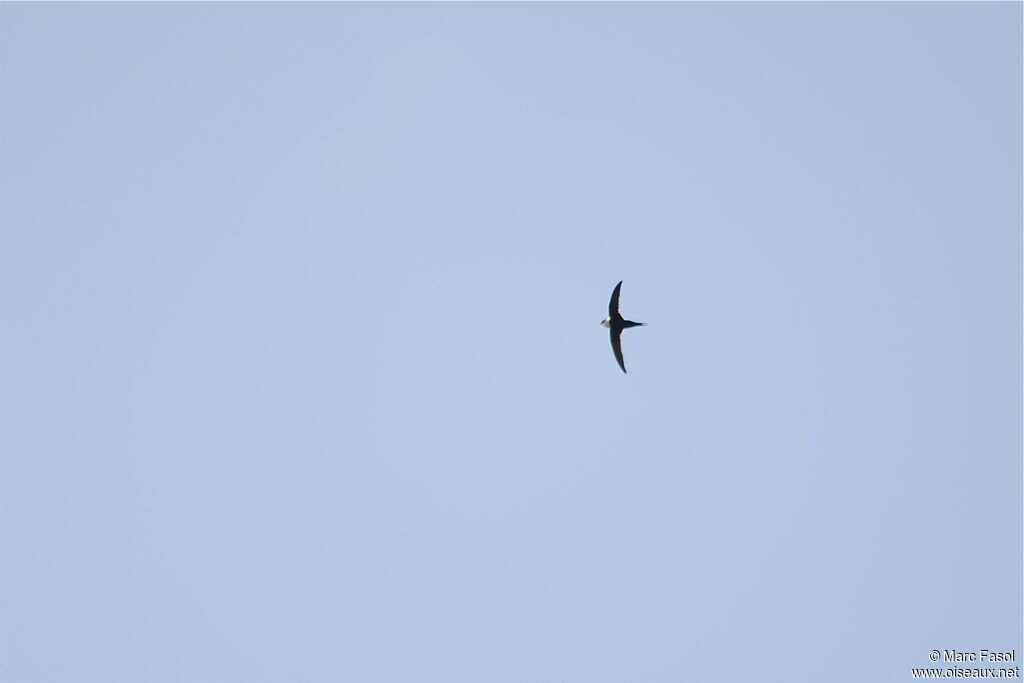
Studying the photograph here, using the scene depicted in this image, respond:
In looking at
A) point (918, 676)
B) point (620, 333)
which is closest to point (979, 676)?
point (918, 676)

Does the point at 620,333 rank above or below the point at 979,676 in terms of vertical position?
above

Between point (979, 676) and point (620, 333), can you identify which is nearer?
point (979, 676)

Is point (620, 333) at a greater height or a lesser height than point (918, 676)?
greater

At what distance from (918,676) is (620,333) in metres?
22.6

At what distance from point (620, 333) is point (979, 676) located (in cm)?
2411

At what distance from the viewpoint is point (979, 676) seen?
181 feet

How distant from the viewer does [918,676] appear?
56562mm

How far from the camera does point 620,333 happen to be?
5894cm

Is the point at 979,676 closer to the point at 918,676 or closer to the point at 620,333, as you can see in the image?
the point at 918,676

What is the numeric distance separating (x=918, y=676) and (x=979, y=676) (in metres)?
2.85
